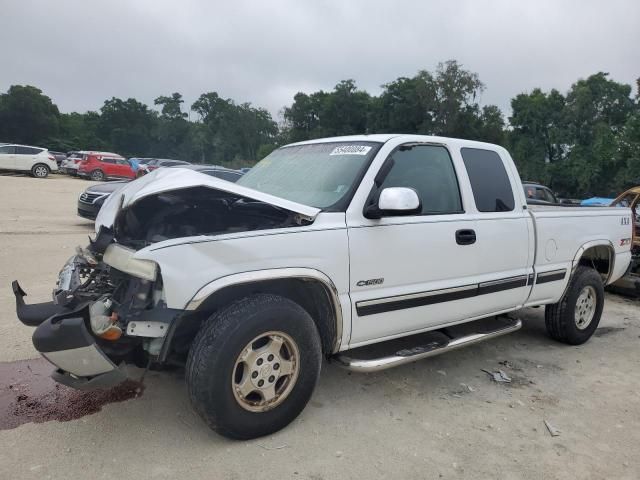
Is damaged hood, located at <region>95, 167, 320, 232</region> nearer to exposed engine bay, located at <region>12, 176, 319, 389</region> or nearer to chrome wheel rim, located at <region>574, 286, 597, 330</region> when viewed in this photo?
exposed engine bay, located at <region>12, 176, 319, 389</region>

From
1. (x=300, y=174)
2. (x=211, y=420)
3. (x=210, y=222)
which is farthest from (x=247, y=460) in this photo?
(x=300, y=174)

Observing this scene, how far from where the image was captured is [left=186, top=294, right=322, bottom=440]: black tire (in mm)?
2662

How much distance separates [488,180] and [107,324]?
321 cm

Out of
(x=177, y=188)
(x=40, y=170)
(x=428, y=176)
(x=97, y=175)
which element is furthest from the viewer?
(x=97, y=175)

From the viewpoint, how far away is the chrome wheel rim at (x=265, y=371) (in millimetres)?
2814

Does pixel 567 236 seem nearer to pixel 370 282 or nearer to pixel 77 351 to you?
pixel 370 282

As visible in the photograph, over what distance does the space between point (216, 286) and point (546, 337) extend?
4128 millimetres

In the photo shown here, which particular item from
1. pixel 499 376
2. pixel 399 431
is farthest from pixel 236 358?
pixel 499 376

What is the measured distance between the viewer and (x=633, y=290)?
23.4ft

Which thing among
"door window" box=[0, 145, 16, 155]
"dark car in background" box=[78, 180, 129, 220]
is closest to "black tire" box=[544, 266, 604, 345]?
"dark car in background" box=[78, 180, 129, 220]

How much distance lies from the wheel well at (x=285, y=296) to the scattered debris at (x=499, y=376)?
173cm

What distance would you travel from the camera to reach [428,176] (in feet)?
12.4

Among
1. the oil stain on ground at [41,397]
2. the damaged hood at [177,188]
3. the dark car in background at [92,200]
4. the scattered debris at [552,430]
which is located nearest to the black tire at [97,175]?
the dark car in background at [92,200]

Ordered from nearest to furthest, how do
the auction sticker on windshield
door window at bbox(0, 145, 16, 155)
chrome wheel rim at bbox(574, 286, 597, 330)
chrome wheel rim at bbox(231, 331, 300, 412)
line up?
1. chrome wheel rim at bbox(231, 331, 300, 412)
2. the auction sticker on windshield
3. chrome wheel rim at bbox(574, 286, 597, 330)
4. door window at bbox(0, 145, 16, 155)
